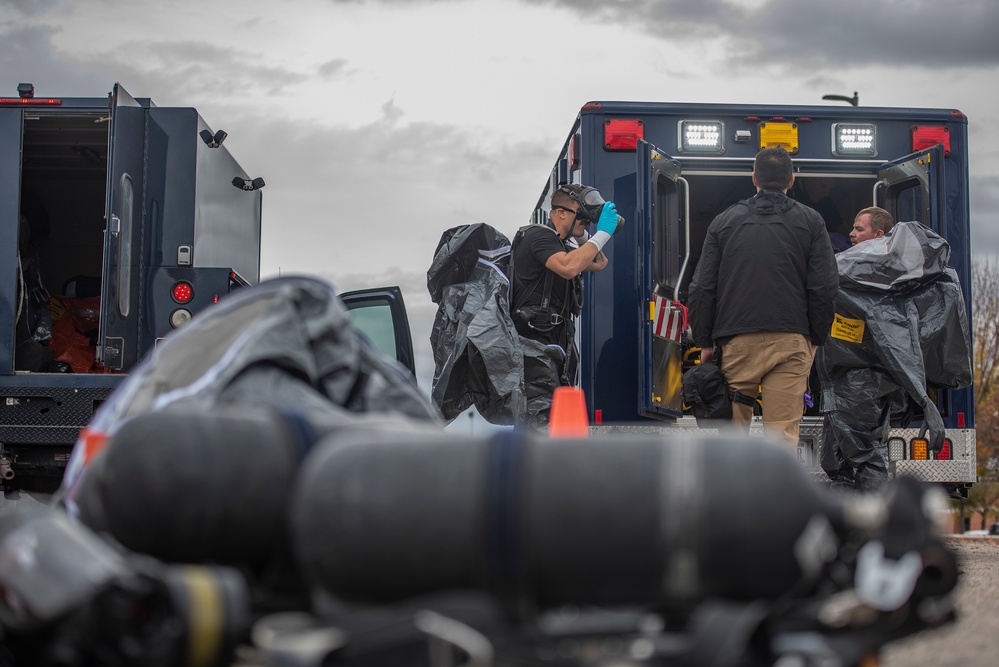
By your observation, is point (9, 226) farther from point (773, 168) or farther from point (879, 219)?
point (879, 219)

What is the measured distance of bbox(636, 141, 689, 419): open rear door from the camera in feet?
23.0

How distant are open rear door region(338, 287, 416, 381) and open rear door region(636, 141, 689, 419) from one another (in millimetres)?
1721

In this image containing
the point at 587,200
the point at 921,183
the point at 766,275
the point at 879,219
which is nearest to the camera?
the point at 766,275

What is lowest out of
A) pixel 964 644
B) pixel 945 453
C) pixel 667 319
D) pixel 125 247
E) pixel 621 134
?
pixel 964 644

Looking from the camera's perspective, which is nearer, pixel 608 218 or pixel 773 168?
pixel 773 168

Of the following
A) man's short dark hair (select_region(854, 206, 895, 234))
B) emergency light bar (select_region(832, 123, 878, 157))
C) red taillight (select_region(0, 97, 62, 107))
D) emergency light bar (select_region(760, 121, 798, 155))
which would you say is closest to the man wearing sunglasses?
emergency light bar (select_region(760, 121, 798, 155))

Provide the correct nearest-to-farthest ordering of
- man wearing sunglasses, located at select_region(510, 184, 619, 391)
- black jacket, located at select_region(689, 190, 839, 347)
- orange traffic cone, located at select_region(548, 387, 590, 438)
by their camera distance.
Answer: orange traffic cone, located at select_region(548, 387, 590, 438) → black jacket, located at select_region(689, 190, 839, 347) → man wearing sunglasses, located at select_region(510, 184, 619, 391)

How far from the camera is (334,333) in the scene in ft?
8.79

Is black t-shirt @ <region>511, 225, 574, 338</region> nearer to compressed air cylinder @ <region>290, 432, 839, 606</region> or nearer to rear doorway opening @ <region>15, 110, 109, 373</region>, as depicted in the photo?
rear doorway opening @ <region>15, 110, 109, 373</region>

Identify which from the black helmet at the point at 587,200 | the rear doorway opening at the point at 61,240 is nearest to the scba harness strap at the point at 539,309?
the black helmet at the point at 587,200

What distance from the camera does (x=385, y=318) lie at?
6.00 metres

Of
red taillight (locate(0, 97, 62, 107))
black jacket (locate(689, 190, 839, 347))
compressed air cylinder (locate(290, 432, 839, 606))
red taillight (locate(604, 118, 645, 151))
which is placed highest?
red taillight (locate(0, 97, 62, 107))

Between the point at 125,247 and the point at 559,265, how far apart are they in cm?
274

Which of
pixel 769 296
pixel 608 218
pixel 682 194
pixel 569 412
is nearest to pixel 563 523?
pixel 569 412
